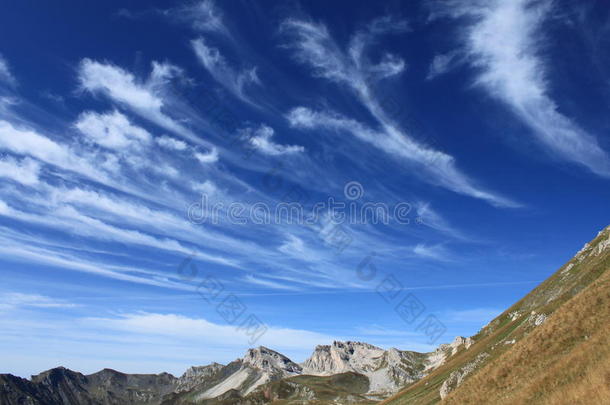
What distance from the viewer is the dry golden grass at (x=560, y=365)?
21.0 meters

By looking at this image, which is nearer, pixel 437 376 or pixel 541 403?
pixel 541 403

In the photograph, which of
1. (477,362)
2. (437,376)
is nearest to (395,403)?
(437,376)

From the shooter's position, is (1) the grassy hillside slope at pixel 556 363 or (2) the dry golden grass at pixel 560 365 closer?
(2) the dry golden grass at pixel 560 365

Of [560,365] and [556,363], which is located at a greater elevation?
[556,363]

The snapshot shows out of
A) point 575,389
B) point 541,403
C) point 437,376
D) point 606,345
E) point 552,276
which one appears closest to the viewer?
point 575,389

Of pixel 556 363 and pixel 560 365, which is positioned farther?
pixel 556 363

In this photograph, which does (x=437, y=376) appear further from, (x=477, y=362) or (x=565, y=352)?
(x=565, y=352)

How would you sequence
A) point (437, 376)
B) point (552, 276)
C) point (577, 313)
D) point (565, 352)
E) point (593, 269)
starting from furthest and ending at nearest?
point (552, 276) → point (437, 376) → point (593, 269) → point (577, 313) → point (565, 352)

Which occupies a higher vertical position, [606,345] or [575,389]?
[606,345]

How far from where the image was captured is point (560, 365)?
1024 inches

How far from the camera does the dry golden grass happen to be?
2095cm

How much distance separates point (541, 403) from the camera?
23.1 meters

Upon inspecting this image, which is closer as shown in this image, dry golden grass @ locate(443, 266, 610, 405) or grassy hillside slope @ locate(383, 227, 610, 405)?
dry golden grass @ locate(443, 266, 610, 405)

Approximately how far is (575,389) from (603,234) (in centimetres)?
10637
